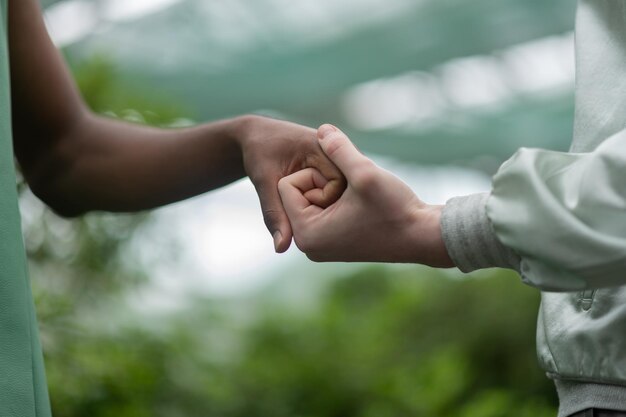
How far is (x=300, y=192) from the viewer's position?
54.8 inches

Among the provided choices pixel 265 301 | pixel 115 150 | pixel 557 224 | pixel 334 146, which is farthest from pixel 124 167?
pixel 265 301

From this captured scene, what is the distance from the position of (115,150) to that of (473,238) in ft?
2.46

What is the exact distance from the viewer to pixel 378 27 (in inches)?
401

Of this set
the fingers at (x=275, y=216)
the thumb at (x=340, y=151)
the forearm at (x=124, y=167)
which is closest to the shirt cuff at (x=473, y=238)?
the thumb at (x=340, y=151)

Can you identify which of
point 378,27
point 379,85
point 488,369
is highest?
point 378,27

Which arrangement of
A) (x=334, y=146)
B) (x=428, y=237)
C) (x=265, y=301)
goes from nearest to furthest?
(x=428, y=237) → (x=334, y=146) → (x=265, y=301)

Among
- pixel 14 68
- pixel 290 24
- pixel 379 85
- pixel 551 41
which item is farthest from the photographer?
pixel 379 85

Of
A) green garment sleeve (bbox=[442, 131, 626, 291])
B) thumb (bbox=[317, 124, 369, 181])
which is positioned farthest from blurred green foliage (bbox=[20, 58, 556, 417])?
green garment sleeve (bbox=[442, 131, 626, 291])

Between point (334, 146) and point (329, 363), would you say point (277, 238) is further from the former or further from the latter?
point (329, 363)

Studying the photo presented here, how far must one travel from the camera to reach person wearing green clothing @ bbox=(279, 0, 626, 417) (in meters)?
1.11

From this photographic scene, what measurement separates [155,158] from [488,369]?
4.45m

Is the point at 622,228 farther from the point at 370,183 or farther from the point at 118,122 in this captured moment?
the point at 118,122

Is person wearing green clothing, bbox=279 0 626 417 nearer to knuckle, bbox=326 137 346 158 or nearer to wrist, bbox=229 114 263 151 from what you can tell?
knuckle, bbox=326 137 346 158

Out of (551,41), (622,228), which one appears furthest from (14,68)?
(551,41)
